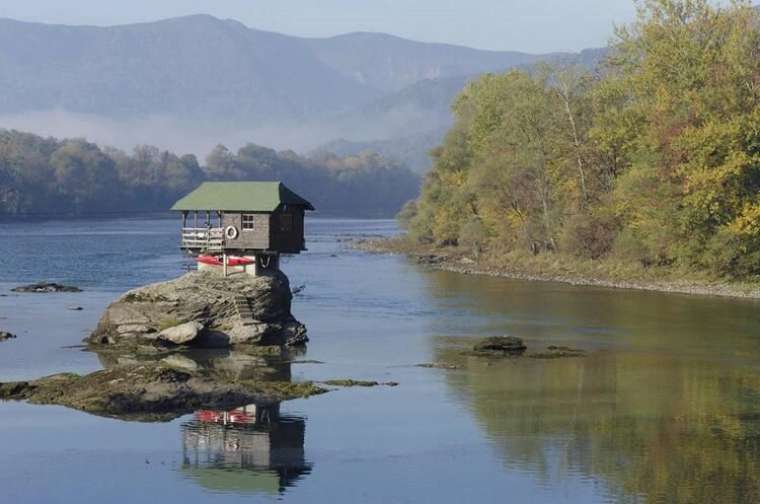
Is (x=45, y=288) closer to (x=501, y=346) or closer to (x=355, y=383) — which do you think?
(x=501, y=346)

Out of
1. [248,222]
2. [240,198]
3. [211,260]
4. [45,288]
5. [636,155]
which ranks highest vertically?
[636,155]

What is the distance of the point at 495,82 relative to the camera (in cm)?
13612

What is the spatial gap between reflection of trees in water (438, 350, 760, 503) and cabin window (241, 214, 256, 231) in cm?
1365

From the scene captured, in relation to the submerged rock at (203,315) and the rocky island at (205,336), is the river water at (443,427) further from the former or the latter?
the submerged rock at (203,315)

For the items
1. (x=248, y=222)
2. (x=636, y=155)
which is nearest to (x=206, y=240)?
(x=248, y=222)

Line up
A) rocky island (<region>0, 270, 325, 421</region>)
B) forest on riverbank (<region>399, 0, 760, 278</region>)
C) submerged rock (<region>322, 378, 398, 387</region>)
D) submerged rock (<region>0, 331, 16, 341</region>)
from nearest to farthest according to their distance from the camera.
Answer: rocky island (<region>0, 270, 325, 421</region>)
submerged rock (<region>322, 378, 398, 387</region>)
submerged rock (<region>0, 331, 16, 341</region>)
forest on riverbank (<region>399, 0, 760, 278</region>)

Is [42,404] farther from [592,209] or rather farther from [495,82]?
[495,82]

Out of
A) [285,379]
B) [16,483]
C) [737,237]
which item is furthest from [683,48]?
[16,483]

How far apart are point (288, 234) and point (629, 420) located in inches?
1150

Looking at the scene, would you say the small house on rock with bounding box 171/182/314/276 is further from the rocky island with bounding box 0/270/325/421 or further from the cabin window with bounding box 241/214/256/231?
the rocky island with bounding box 0/270/325/421

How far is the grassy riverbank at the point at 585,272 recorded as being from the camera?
305 feet

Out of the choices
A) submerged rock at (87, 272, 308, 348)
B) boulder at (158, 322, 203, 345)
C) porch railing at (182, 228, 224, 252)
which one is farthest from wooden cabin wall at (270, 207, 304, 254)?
boulder at (158, 322, 203, 345)

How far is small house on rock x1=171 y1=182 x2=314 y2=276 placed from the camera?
2672 inches

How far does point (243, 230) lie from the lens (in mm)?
68062
